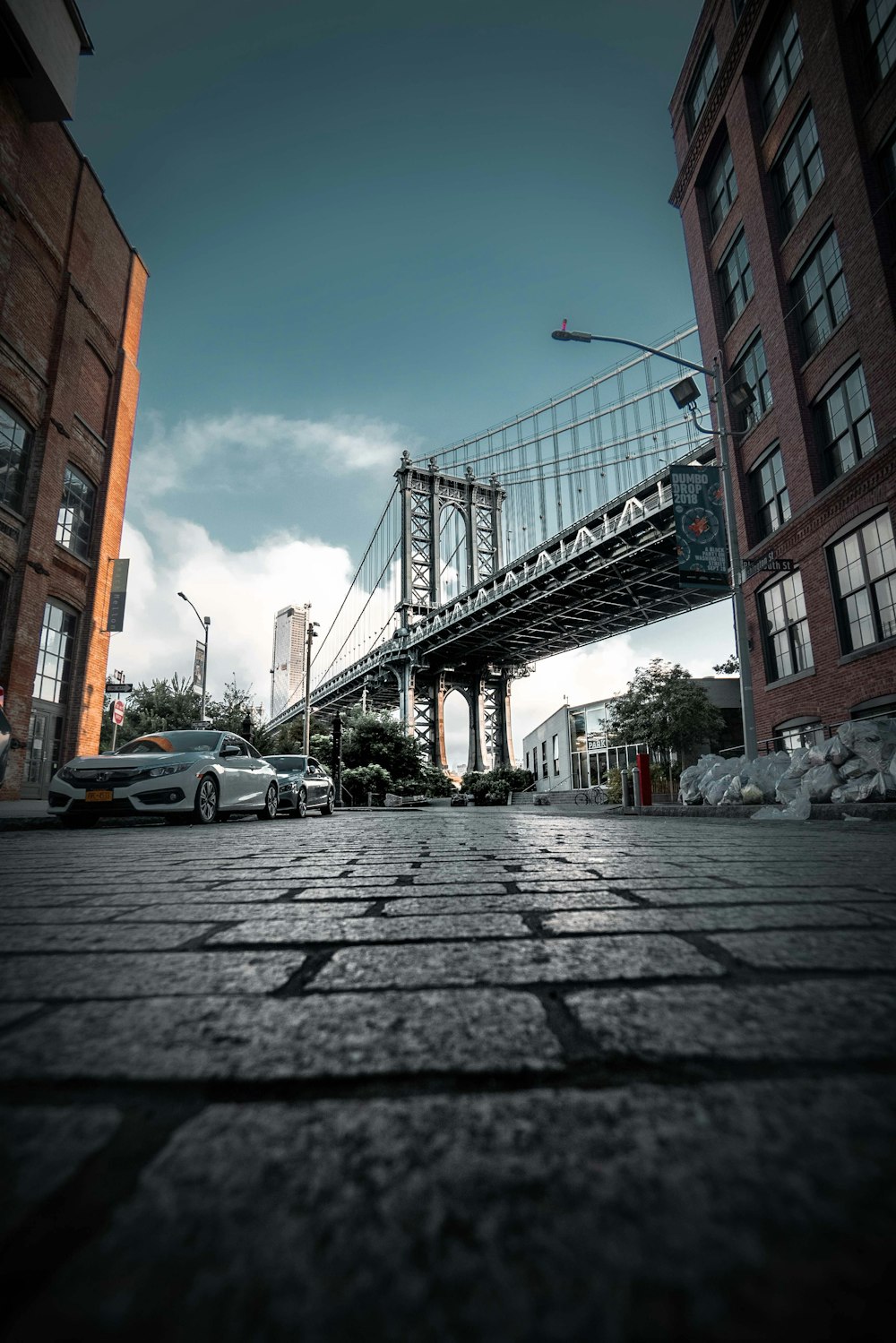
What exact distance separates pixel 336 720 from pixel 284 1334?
25296 mm

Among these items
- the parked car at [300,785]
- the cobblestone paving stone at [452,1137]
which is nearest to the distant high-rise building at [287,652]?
the parked car at [300,785]

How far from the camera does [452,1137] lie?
22.6 inches

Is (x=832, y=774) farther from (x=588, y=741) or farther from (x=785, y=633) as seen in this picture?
(x=588, y=741)

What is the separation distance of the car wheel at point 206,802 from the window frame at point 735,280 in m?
15.6

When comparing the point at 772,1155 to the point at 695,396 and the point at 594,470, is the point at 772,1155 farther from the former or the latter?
the point at 594,470

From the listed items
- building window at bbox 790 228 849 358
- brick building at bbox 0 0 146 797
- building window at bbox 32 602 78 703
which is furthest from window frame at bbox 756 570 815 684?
building window at bbox 32 602 78 703

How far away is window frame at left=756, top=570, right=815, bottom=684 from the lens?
13461 mm

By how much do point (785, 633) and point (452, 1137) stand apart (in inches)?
603

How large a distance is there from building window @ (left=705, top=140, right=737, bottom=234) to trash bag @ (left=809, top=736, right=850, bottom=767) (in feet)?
50.0

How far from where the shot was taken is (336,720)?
995 inches

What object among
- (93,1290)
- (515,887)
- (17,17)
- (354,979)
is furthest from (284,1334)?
(17,17)

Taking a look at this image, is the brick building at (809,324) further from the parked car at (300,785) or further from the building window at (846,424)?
the parked car at (300,785)

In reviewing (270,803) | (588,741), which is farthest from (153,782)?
(588,741)

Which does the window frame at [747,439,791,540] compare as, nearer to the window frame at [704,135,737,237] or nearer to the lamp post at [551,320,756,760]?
the lamp post at [551,320,756,760]
